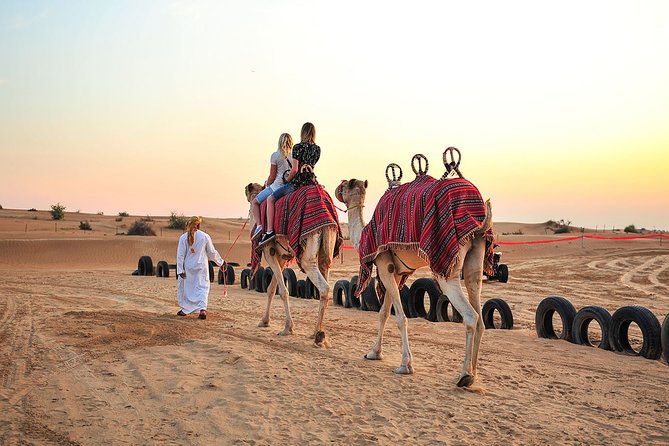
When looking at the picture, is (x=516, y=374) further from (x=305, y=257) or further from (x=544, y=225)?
(x=544, y=225)

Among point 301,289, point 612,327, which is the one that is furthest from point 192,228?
point 612,327

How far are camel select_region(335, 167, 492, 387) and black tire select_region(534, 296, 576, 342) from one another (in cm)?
329

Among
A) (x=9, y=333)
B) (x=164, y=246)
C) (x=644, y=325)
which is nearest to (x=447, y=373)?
(x=644, y=325)

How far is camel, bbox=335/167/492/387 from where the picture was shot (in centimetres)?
713

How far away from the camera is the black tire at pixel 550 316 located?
34.0ft

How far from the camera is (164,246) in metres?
39.7

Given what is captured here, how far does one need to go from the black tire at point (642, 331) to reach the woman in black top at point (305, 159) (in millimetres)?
5250

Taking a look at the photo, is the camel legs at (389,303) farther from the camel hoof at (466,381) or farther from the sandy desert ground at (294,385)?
the camel hoof at (466,381)

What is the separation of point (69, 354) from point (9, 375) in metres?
1.26

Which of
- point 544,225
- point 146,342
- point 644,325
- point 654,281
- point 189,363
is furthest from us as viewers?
point 544,225

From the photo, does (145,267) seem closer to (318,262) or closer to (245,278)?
(245,278)

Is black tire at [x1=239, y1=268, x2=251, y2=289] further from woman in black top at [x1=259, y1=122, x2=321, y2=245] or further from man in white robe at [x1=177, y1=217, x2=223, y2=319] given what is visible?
woman in black top at [x1=259, y1=122, x2=321, y2=245]

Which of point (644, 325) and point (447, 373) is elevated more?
point (644, 325)

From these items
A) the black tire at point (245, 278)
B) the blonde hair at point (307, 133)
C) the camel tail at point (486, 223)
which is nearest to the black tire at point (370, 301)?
the blonde hair at point (307, 133)
